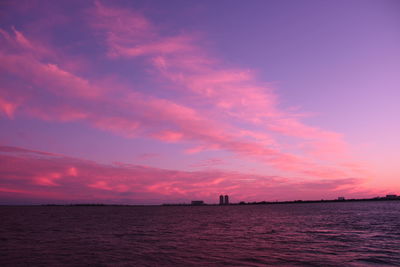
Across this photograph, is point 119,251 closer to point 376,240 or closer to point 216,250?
point 216,250

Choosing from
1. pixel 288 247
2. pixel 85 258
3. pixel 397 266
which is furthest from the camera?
pixel 288 247

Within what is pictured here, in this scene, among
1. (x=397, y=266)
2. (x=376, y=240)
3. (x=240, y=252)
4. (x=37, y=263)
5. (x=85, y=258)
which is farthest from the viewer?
(x=376, y=240)

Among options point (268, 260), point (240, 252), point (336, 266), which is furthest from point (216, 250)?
point (336, 266)

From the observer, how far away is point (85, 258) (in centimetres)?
2608

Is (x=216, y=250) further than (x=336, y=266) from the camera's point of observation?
Yes

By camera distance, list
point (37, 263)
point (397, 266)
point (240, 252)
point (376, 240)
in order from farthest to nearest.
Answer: point (376, 240) < point (240, 252) < point (37, 263) < point (397, 266)

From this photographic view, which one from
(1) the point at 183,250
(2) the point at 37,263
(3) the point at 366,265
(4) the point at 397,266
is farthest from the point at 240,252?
(2) the point at 37,263

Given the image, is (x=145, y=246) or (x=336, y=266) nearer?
(x=336, y=266)

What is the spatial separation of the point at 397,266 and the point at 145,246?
2404 cm

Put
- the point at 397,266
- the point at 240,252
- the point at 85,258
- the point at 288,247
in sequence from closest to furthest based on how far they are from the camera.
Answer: the point at 397,266 < the point at 85,258 < the point at 240,252 < the point at 288,247

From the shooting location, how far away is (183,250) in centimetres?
3027

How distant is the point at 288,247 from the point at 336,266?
30.5ft

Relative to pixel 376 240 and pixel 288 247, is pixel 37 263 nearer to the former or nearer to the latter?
pixel 288 247

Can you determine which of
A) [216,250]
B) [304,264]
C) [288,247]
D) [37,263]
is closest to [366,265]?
[304,264]
